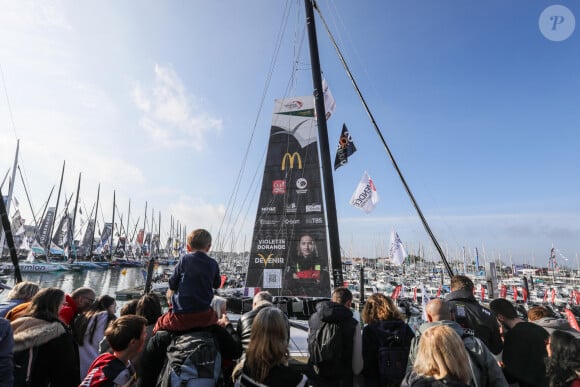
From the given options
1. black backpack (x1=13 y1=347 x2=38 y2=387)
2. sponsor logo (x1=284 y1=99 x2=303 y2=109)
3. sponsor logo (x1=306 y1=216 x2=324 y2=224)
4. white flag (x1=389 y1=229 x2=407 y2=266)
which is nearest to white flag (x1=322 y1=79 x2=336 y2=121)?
sponsor logo (x1=284 y1=99 x2=303 y2=109)

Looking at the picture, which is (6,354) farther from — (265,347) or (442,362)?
(442,362)

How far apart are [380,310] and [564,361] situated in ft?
4.83

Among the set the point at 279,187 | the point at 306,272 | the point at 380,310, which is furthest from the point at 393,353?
the point at 279,187

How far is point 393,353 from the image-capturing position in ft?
9.04

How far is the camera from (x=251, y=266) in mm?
9070

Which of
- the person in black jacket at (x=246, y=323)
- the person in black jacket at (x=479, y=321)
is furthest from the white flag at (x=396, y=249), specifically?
the person in black jacket at (x=246, y=323)

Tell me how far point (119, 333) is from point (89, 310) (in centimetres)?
157

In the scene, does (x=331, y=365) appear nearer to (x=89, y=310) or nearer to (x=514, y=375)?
(x=514, y=375)

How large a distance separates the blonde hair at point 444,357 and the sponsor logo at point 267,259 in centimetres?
696

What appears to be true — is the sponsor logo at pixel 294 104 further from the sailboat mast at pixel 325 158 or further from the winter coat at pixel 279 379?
the winter coat at pixel 279 379

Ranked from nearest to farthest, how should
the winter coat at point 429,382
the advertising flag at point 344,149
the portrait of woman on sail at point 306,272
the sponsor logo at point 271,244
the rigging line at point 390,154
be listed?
the winter coat at point 429,382, the rigging line at point 390,154, the advertising flag at point 344,149, the portrait of woman on sail at point 306,272, the sponsor logo at point 271,244

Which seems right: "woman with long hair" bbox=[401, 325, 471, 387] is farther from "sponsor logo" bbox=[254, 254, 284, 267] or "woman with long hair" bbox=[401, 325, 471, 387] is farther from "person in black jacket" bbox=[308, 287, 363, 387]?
"sponsor logo" bbox=[254, 254, 284, 267]

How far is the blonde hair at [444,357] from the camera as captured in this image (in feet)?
6.26

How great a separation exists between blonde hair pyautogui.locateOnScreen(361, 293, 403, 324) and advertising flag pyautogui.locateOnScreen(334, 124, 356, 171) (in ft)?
13.6
